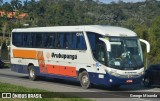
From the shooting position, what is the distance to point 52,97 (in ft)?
49.3

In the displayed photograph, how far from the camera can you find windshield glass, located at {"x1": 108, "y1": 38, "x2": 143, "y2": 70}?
1964 centimetres

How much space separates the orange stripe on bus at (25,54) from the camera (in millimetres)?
26062

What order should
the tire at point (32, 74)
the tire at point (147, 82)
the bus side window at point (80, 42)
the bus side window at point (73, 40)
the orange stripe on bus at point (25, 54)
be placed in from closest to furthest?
1. the bus side window at point (80, 42)
2. the bus side window at point (73, 40)
3. the tire at point (147, 82)
4. the orange stripe on bus at point (25, 54)
5. the tire at point (32, 74)

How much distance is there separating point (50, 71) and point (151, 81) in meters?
5.69

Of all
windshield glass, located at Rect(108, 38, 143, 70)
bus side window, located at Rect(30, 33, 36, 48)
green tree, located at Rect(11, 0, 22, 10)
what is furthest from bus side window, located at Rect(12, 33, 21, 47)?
green tree, located at Rect(11, 0, 22, 10)

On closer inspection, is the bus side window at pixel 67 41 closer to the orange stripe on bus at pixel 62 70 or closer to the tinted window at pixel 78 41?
the tinted window at pixel 78 41

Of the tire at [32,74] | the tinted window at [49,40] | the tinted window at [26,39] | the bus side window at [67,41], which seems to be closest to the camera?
the bus side window at [67,41]

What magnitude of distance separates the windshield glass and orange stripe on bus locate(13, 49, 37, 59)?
7.37 metres

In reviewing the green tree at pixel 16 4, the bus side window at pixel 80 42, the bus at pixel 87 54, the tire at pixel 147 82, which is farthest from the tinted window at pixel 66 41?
the green tree at pixel 16 4

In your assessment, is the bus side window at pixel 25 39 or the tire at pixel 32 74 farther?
the bus side window at pixel 25 39

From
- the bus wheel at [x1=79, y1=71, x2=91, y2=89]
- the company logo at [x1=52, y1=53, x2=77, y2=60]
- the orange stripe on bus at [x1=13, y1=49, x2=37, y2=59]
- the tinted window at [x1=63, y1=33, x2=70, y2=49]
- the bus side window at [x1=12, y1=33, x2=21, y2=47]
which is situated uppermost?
the tinted window at [x1=63, y1=33, x2=70, y2=49]

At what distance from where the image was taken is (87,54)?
68.8 feet

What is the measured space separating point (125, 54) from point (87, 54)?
6.76ft

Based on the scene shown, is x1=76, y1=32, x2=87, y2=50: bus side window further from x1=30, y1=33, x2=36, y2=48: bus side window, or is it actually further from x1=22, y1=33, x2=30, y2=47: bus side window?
x1=22, y1=33, x2=30, y2=47: bus side window
